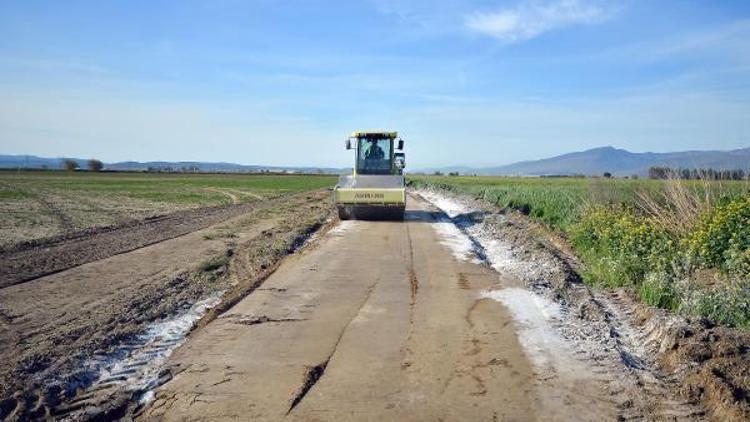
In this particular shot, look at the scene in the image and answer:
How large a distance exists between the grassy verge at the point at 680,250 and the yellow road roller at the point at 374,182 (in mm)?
7388

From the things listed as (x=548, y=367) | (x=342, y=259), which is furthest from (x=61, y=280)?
(x=548, y=367)

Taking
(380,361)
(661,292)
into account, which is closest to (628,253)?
(661,292)

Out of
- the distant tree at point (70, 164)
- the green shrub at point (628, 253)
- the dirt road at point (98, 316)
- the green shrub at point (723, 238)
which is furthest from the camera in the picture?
the distant tree at point (70, 164)

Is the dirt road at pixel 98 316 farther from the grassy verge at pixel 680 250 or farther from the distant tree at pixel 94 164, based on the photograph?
the distant tree at pixel 94 164

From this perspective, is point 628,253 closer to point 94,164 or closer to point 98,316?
point 98,316

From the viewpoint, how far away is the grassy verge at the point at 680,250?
24.6 feet

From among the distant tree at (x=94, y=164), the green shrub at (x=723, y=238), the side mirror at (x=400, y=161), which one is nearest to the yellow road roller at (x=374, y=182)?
the side mirror at (x=400, y=161)

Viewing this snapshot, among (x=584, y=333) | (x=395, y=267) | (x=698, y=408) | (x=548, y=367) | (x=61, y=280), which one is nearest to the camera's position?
(x=698, y=408)

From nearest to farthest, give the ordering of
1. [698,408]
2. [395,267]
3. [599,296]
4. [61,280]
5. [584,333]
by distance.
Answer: [698,408]
[584,333]
[599,296]
[61,280]
[395,267]

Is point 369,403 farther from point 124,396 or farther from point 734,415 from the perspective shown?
point 734,415

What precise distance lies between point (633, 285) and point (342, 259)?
18.8ft

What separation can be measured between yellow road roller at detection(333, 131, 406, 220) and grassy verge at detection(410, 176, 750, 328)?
739cm

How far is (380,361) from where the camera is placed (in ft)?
19.6

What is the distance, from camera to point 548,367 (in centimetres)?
588
